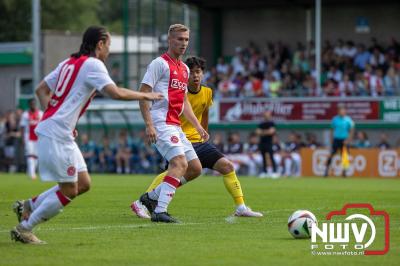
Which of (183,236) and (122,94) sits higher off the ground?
(122,94)

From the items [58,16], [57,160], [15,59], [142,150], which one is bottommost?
[142,150]

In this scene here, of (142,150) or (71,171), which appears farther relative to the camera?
(142,150)

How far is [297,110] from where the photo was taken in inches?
1390

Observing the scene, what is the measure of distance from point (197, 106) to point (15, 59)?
35.4 metres

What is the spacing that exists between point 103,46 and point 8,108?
131 ft

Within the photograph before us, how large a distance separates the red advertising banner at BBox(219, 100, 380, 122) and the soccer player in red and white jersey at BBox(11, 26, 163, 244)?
24.6m

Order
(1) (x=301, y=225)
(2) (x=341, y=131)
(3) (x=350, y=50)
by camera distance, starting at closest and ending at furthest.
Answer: (1) (x=301, y=225) → (2) (x=341, y=131) → (3) (x=350, y=50)

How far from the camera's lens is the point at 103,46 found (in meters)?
9.70

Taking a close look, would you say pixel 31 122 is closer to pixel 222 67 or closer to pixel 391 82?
pixel 391 82

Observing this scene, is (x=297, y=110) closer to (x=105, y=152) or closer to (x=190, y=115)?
(x=105, y=152)

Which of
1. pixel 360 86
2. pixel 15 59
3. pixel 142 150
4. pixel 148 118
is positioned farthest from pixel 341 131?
pixel 15 59

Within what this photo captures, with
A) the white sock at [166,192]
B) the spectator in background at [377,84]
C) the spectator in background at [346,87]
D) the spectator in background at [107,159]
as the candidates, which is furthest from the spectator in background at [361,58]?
the white sock at [166,192]

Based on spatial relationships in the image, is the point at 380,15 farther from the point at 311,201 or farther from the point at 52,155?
the point at 52,155

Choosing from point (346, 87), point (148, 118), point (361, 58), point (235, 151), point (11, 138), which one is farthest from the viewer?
point (361, 58)
